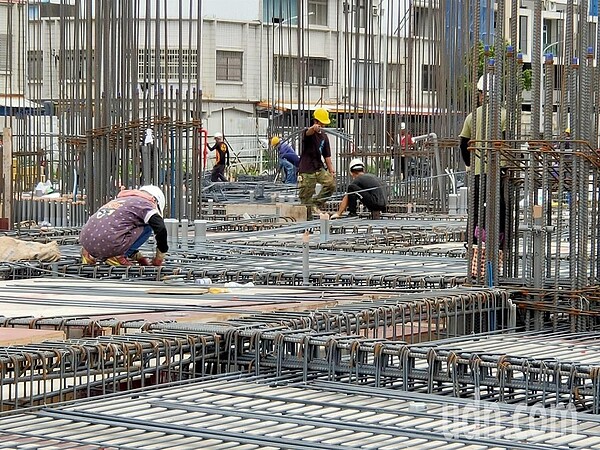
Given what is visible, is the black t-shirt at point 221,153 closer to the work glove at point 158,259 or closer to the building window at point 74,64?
the building window at point 74,64

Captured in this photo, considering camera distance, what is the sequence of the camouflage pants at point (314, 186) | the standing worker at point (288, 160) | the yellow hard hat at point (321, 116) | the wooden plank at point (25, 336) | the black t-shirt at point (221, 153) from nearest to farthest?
1. the wooden plank at point (25, 336)
2. the camouflage pants at point (314, 186)
3. the yellow hard hat at point (321, 116)
4. the standing worker at point (288, 160)
5. the black t-shirt at point (221, 153)

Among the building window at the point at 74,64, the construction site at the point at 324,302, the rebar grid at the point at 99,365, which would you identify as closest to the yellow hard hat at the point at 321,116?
the building window at the point at 74,64

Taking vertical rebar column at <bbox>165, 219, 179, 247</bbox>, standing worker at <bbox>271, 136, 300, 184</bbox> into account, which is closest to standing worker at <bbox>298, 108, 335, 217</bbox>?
standing worker at <bbox>271, 136, 300, 184</bbox>

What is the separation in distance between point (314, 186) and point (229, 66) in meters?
31.7

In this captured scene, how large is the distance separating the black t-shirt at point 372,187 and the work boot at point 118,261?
7.31 metres

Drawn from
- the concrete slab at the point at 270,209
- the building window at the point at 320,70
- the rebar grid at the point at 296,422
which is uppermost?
the building window at the point at 320,70

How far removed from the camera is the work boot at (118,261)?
11.1 metres

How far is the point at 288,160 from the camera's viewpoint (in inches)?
984

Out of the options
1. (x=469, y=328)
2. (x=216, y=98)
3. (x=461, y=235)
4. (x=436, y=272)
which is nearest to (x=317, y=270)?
(x=436, y=272)

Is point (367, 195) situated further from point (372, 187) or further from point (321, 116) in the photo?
point (321, 116)

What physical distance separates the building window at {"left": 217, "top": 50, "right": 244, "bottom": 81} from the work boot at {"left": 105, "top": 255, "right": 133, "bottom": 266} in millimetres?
39588

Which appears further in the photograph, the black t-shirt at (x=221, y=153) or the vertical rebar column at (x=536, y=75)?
the black t-shirt at (x=221, y=153)

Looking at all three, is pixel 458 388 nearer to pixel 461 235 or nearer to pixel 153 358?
pixel 153 358

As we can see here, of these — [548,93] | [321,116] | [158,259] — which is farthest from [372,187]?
[548,93]
